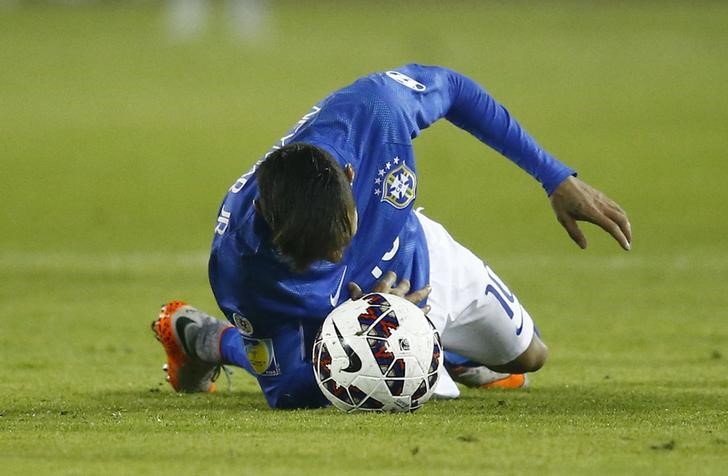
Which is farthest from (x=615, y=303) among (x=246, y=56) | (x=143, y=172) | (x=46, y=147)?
(x=246, y=56)

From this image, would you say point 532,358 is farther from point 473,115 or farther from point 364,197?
point 364,197

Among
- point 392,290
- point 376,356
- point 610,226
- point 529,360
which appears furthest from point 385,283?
point 529,360

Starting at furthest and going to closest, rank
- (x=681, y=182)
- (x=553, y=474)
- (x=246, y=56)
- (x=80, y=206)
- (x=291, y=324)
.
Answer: (x=246, y=56)
(x=681, y=182)
(x=80, y=206)
(x=291, y=324)
(x=553, y=474)

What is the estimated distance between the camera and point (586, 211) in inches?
221

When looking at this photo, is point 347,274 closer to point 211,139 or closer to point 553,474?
point 553,474

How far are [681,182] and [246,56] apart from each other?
57.3ft

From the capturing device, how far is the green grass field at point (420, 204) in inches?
191

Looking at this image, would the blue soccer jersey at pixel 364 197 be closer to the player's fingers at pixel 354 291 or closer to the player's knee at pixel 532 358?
the player's fingers at pixel 354 291

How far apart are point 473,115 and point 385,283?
83 cm

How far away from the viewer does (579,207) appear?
563 cm

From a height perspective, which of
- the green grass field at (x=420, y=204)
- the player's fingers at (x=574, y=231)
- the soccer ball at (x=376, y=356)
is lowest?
the green grass field at (x=420, y=204)

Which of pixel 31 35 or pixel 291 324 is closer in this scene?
pixel 291 324

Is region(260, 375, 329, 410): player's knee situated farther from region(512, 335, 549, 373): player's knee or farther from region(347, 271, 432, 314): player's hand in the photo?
region(512, 335, 549, 373): player's knee

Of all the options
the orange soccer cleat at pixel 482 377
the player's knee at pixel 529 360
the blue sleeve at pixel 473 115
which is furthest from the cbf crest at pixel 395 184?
the orange soccer cleat at pixel 482 377
